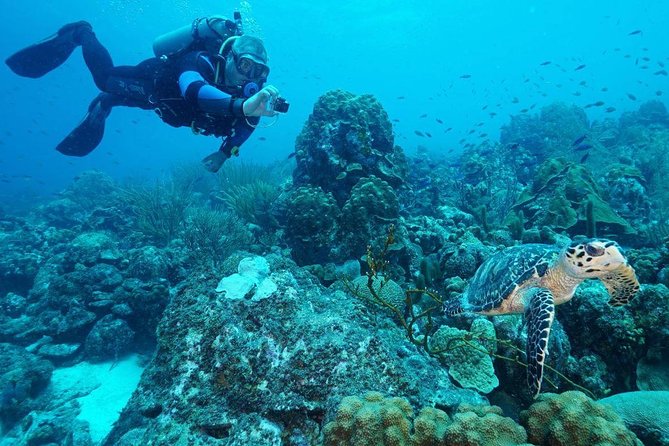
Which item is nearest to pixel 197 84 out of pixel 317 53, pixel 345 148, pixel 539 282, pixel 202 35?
pixel 202 35

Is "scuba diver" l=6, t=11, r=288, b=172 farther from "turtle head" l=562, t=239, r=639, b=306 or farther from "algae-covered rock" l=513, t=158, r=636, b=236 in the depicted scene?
"algae-covered rock" l=513, t=158, r=636, b=236

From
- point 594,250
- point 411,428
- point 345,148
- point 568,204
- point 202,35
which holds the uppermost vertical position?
point 202,35

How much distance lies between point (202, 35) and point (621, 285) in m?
7.74

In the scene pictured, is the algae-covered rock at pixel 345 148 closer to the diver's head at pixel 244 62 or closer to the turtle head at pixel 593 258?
the diver's head at pixel 244 62

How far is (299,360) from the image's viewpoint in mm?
2598

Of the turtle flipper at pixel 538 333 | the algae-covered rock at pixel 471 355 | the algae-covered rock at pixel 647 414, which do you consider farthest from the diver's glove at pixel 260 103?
the algae-covered rock at pixel 647 414

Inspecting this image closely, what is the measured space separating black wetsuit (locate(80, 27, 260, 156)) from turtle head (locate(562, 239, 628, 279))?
393 centimetres

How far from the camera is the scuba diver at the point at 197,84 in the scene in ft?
13.9

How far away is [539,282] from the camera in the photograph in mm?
3703

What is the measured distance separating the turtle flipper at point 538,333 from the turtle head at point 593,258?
385 mm

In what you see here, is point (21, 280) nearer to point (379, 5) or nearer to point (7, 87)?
point (379, 5)

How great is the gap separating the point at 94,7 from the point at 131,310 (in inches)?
2682

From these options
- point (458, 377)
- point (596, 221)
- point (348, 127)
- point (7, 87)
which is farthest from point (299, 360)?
point (7, 87)

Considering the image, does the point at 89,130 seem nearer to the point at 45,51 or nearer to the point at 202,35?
the point at 45,51
